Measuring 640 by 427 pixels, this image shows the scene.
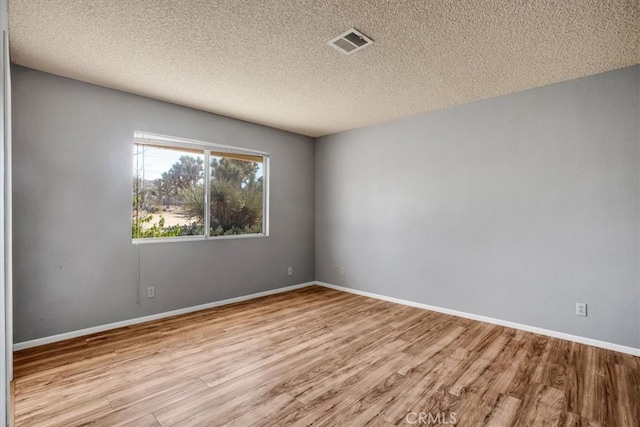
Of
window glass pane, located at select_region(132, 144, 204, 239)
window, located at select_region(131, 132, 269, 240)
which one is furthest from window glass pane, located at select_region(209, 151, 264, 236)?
window glass pane, located at select_region(132, 144, 204, 239)

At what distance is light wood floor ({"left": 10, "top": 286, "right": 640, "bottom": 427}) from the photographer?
1.88m

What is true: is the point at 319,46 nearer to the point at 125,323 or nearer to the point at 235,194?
the point at 235,194

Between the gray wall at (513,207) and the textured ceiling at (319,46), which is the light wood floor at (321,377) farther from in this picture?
the textured ceiling at (319,46)

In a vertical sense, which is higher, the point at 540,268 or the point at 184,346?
the point at 540,268

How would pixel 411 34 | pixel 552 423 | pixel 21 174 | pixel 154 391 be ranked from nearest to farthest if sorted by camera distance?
pixel 552 423 < pixel 154 391 < pixel 411 34 < pixel 21 174

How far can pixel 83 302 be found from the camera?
122 inches

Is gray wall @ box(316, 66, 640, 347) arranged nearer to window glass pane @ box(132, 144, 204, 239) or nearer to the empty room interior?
the empty room interior

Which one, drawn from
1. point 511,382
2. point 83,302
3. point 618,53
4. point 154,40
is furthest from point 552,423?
point 83,302

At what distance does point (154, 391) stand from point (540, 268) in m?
3.66

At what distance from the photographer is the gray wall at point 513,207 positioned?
9.16 feet

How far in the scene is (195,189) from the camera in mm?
3986

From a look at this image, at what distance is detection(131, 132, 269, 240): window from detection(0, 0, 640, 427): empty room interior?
0.03 m

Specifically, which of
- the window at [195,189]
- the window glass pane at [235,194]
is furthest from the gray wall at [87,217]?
the window glass pane at [235,194]

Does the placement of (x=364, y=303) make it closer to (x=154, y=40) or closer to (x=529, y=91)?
(x=529, y=91)
